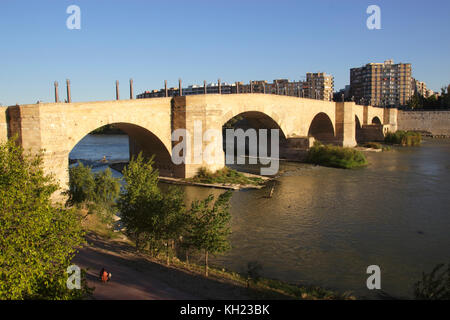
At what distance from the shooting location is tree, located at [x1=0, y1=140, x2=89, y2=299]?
4.88 metres

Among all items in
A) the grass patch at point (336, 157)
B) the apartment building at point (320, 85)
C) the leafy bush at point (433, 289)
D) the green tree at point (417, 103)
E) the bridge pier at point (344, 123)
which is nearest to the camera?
the leafy bush at point (433, 289)

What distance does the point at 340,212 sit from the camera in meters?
13.7

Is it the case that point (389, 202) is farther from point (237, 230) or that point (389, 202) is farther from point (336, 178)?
point (237, 230)

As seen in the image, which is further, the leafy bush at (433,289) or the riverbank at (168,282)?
the riverbank at (168,282)

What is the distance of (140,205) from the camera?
28.5 ft

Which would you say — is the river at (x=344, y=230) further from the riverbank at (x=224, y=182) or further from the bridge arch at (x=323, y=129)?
the bridge arch at (x=323, y=129)

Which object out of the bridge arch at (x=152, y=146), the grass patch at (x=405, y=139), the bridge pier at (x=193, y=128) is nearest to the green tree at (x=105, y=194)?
the bridge arch at (x=152, y=146)

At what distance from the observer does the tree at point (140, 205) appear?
334 inches

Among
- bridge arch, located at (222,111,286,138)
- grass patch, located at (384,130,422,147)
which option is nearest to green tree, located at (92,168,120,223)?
bridge arch, located at (222,111,286,138)

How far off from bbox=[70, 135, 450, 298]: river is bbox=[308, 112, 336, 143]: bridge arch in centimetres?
1561

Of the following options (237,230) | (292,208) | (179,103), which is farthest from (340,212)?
(179,103)

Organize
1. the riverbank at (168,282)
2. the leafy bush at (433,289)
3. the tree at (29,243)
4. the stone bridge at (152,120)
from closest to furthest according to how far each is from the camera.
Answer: the tree at (29,243)
the leafy bush at (433,289)
the riverbank at (168,282)
the stone bridge at (152,120)

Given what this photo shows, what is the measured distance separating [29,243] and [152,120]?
41.8 ft

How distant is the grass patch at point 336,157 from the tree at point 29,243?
21.9m
